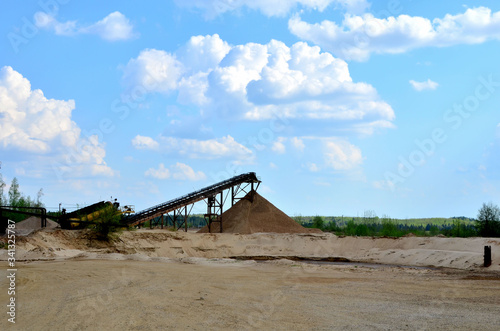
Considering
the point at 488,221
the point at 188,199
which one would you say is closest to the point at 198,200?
the point at 188,199

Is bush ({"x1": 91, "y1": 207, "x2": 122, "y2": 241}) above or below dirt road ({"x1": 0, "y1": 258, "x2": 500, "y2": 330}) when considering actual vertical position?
above

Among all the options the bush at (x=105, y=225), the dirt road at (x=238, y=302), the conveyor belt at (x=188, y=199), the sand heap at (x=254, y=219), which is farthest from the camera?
the sand heap at (x=254, y=219)

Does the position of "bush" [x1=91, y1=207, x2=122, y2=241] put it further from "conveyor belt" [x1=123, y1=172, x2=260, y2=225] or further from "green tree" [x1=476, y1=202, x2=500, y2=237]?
"green tree" [x1=476, y1=202, x2=500, y2=237]

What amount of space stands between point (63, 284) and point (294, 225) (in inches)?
1730

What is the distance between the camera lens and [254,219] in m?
59.3

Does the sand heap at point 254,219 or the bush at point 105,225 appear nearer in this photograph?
the bush at point 105,225

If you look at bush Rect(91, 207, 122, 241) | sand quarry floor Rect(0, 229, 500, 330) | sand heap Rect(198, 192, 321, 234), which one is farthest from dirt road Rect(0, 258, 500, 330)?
sand heap Rect(198, 192, 321, 234)

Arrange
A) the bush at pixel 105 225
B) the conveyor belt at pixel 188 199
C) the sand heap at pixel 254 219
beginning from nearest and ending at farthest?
the bush at pixel 105 225, the conveyor belt at pixel 188 199, the sand heap at pixel 254 219

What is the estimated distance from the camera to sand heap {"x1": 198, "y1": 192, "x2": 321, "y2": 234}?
58.2 meters

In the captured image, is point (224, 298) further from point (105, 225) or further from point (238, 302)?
point (105, 225)

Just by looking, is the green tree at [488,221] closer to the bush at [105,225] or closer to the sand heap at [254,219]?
the sand heap at [254,219]

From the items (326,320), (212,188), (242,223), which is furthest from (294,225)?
(326,320)

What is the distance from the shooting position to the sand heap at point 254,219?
58.2 m

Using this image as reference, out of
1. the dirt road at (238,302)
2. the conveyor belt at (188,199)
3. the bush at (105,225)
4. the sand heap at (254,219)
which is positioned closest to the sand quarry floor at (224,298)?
the dirt road at (238,302)
